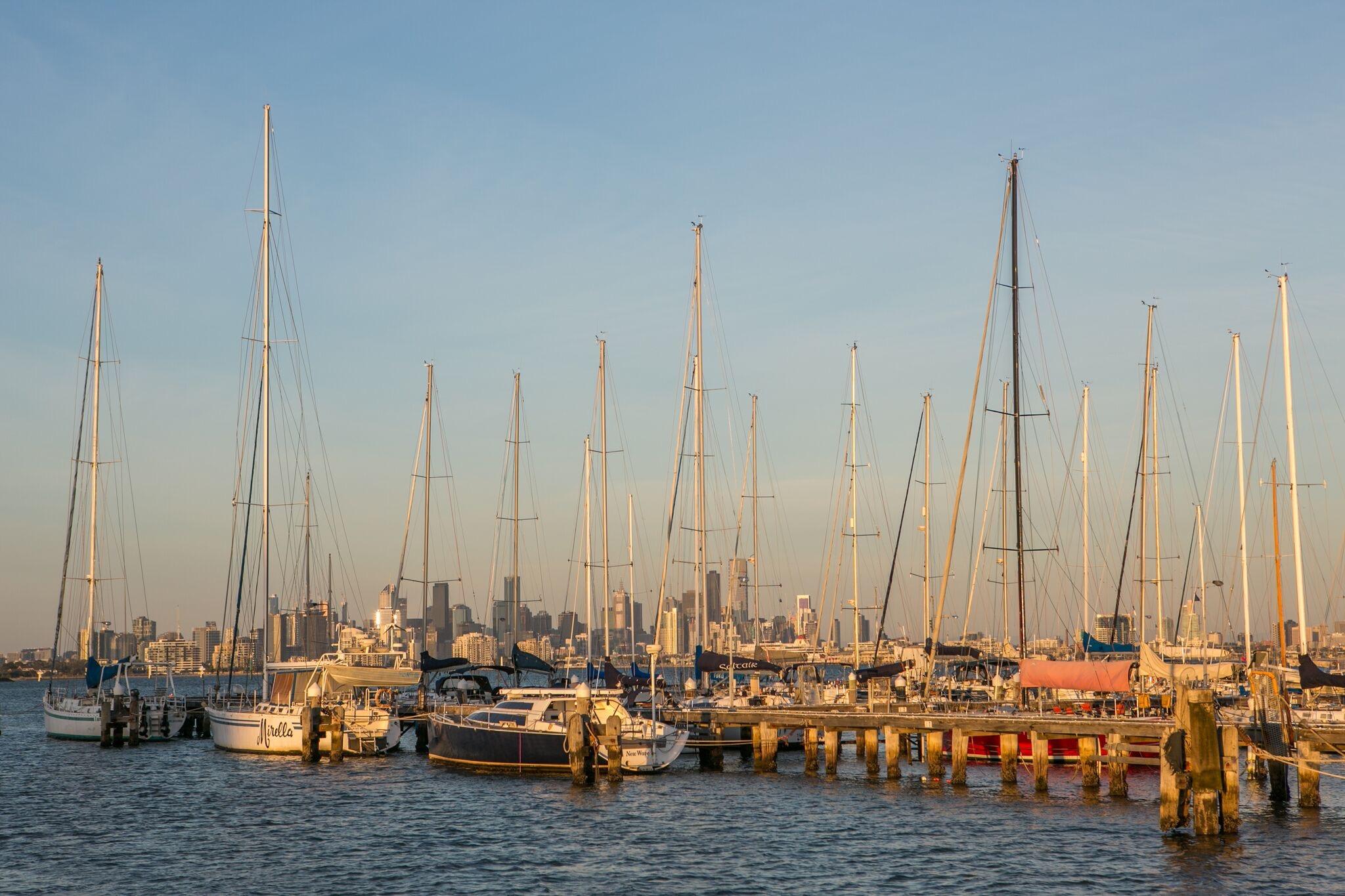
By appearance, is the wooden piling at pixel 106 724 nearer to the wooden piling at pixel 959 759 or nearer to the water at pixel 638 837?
the water at pixel 638 837

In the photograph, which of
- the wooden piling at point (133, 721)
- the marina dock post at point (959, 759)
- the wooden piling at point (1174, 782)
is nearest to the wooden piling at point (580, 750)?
the marina dock post at point (959, 759)

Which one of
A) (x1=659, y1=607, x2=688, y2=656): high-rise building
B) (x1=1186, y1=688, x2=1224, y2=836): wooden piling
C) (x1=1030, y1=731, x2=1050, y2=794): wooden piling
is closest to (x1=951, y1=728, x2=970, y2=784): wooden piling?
(x1=1030, y1=731, x2=1050, y2=794): wooden piling

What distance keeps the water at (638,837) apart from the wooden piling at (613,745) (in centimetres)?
55

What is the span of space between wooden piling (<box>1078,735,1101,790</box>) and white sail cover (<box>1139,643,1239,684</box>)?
332 centimetres

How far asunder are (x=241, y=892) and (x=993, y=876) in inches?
664

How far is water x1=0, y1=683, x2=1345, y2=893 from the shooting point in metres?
29.9

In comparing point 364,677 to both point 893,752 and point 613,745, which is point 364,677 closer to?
point 613,745

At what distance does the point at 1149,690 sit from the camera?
161ft

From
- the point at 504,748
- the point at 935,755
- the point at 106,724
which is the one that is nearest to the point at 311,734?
the point at 504,748

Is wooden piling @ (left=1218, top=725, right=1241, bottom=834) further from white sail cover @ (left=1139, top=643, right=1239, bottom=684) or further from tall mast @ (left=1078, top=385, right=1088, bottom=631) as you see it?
tall mast @ (left=1078, top=385, right=1088, bottom=631)

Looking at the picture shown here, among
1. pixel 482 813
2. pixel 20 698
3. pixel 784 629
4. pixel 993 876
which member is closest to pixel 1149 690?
pixel 993 876

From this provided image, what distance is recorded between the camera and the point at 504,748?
47.8 m

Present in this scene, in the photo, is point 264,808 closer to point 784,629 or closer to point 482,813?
point 482,813

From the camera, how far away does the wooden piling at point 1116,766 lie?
38469 millimetres
